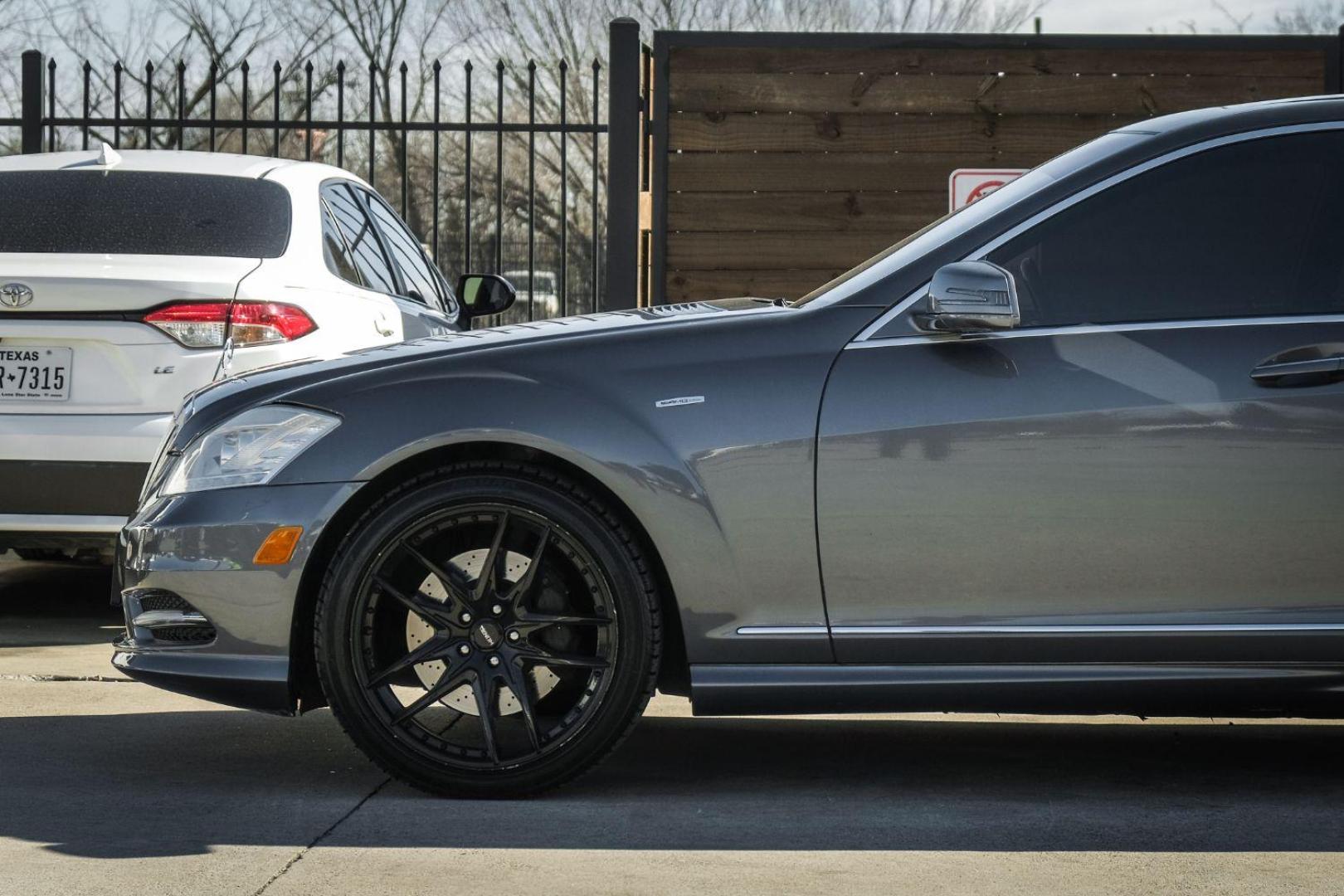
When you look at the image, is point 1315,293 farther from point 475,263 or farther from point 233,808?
point 475,263

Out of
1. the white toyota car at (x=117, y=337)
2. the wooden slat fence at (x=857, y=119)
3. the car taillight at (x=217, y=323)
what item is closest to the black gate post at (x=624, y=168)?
the wooden slat fence at (x=857, y=119)

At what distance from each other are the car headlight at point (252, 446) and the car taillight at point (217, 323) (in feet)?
5.93

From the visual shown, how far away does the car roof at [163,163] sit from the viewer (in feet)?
22.2

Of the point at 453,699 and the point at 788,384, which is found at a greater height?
the point at 788,384

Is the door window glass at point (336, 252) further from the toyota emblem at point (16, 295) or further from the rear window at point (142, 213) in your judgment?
the toyota emblem at point (16, 295)

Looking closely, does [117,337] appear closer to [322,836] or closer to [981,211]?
[322,836]

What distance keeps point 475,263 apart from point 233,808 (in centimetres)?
2126

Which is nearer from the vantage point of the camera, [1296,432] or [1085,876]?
[1085,876]

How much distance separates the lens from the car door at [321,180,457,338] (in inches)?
268

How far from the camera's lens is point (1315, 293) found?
4.18 metres

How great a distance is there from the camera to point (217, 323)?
19.9 ft

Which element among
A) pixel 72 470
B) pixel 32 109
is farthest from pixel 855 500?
pixel 32 109

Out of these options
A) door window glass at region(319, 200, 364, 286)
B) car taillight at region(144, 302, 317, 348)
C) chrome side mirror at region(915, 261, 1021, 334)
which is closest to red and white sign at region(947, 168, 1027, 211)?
door window glass at region(319, 200, 364, 286)

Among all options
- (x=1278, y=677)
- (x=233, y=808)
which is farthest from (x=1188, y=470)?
(x=233, y=808)
